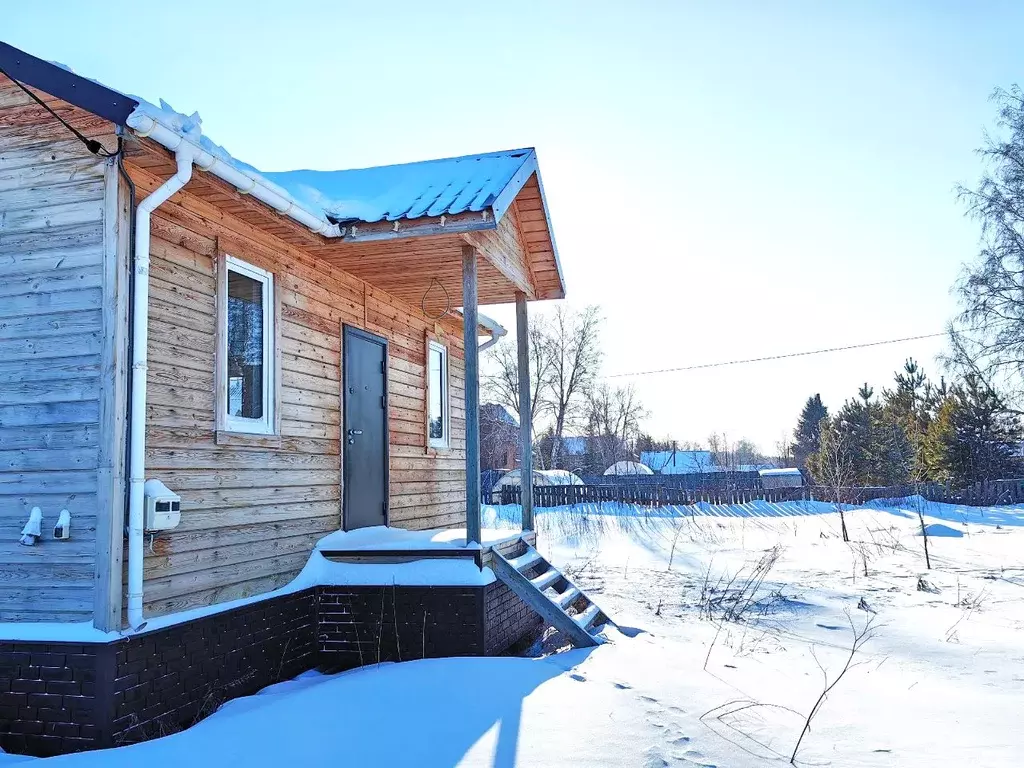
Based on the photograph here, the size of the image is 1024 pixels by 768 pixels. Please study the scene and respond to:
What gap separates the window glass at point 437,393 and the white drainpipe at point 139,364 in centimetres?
521

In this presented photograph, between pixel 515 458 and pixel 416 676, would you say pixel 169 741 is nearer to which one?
pixel 416 676

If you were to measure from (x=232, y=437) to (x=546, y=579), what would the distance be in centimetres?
319

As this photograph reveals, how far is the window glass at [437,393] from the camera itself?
9875 mm

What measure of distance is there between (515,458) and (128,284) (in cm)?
4644

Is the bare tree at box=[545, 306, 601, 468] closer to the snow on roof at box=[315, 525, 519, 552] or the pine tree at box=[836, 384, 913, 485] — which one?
the pine tree at box=[836, 384, 913, 485]

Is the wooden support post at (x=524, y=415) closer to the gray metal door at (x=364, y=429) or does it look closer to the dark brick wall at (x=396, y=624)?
the gray metal door at (x=364, y=429)

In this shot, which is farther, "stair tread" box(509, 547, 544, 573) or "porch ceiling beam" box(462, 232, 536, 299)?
"stair tread" box(509, 547, 544, 573)

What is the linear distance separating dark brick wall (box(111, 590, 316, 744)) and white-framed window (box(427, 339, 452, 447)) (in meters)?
3.66

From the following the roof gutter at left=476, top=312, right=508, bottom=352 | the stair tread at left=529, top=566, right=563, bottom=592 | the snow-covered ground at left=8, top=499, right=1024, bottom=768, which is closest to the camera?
the snow-covered ground at left=8, top=499, right=1024, bottom=768

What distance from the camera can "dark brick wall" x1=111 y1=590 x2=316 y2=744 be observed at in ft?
14.9

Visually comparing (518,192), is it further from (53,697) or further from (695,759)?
(53,697)

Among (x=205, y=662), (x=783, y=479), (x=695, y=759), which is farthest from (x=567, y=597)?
(x=783, y=479)

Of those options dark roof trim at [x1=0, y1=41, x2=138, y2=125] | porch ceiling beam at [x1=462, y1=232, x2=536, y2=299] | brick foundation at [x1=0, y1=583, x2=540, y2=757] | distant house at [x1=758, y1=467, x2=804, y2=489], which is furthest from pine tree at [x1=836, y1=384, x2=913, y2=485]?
dark roof trim at [x1=0, y1=41, x2=138, y2=125]

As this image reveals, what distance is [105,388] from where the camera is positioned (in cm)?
450
